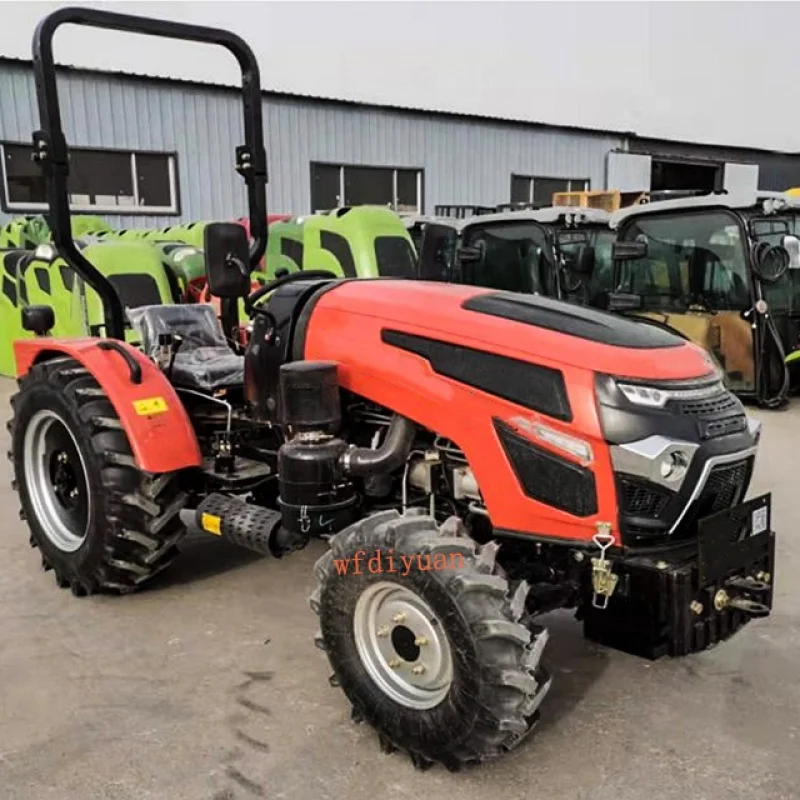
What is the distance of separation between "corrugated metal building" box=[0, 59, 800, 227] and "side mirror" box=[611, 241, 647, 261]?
24.3ft

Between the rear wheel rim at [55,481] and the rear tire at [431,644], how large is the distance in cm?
154

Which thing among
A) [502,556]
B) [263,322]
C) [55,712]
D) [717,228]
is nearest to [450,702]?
[502,556]

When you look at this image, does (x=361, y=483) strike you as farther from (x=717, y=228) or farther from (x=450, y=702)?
(x=717, y=228)

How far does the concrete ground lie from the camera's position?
2.33m

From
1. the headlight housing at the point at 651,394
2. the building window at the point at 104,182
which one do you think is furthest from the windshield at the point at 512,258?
the headlight housing at the point at 651,394

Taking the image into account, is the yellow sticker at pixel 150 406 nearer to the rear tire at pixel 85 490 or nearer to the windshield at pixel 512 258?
the rear tire at pixel 85 490

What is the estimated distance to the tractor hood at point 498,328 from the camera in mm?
2363

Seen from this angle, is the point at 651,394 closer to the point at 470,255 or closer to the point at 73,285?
the point at 73,285

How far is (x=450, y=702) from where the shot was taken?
2240 mm

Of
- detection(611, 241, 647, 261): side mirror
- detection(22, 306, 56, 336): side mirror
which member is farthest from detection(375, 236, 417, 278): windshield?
detection(22, 306, 56, 336): side mirror

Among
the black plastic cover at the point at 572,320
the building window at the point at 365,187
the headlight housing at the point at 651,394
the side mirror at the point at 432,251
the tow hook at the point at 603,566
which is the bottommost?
the tow hook at the point at 603,566

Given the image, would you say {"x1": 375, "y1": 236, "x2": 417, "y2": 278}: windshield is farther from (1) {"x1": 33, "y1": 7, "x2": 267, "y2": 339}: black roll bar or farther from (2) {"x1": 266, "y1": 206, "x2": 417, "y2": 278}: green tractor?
(1) {"x1": 33, "y1": 7, "x2": 267, "y2": 339}: black roll bar

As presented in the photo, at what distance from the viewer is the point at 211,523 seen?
3.29 metres

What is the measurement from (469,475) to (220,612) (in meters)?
1.36
